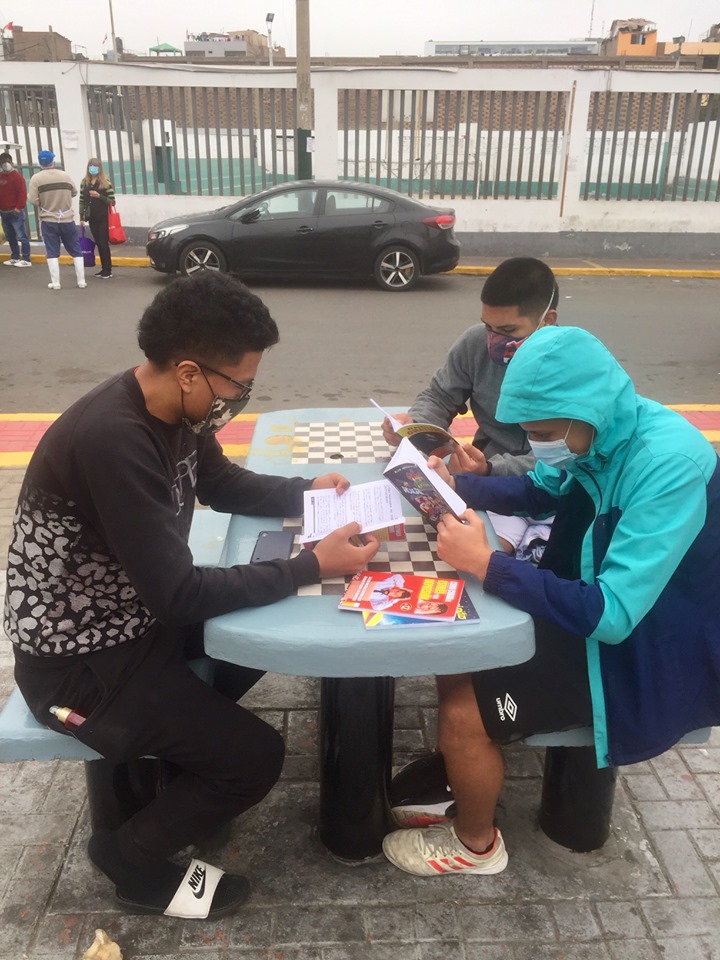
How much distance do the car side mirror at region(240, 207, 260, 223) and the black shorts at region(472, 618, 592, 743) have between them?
9.79 metres

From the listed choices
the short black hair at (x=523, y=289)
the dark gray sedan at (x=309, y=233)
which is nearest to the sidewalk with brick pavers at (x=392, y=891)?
the short black hair at (x=523, y=289)

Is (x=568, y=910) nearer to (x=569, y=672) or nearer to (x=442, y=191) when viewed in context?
(x=569, y=672)

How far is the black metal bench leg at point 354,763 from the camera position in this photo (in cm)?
218

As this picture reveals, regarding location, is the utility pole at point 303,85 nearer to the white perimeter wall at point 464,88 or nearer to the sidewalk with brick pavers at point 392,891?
the white perimeter wall at point 464,88

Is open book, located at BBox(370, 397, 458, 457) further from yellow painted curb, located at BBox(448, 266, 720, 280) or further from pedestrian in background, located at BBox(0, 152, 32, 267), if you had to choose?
yellow painted curb, located at BBox(448, 266, 720, 280)

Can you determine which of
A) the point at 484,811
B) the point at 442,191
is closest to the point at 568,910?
the point at 484,811

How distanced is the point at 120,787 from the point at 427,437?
4.74 ft

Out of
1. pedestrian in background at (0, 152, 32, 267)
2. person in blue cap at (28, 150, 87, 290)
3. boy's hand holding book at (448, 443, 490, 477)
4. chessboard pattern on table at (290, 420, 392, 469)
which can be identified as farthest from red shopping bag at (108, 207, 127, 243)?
boy's hand holding book at (448, 443, 490, 477)

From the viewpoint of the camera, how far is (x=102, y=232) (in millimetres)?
11102

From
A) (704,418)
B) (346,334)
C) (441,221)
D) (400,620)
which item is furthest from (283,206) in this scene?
(400,620)

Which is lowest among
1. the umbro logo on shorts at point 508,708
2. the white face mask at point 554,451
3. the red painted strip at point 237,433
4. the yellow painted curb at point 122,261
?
the yellow painted curb at point 122,261

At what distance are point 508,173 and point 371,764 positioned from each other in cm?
1380

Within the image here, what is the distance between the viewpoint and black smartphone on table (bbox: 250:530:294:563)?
2068 mm

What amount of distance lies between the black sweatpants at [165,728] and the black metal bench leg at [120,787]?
0.57 ft
